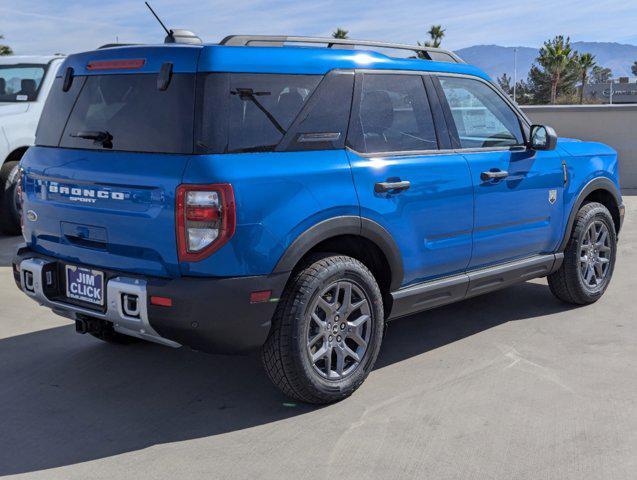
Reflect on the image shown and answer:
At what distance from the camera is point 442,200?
438 cm

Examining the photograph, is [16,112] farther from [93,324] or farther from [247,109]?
[247,109]

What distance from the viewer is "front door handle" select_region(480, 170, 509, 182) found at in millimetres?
4652

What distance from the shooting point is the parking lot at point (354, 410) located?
11.0 feet

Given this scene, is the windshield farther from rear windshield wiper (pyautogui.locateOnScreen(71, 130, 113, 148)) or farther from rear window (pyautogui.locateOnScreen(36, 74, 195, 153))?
rear windshield wiper (pyautogui.locateOnScreen(71, 130, 113, 148))

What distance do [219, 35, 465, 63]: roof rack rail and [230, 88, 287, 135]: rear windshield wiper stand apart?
0.83 ft

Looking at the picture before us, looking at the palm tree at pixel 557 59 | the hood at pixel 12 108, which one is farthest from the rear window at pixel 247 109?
the palm tree at pixel 557 59

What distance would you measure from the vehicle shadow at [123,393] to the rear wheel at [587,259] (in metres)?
0.56

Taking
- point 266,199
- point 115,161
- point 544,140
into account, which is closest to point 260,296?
point 266,199

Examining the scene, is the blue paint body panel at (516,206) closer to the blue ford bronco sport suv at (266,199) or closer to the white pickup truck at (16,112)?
the blue ford bronco sport suv at (266,199)

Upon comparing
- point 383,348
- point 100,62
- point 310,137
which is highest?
point 100,62

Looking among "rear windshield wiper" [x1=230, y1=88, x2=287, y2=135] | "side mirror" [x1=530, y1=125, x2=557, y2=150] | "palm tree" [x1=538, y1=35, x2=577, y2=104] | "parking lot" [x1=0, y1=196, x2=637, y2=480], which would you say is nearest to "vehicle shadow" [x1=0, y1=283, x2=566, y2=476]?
"parking lot" [x1=0, y1=196, x2=637, y2=480]

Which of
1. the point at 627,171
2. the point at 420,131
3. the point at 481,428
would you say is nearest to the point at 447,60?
the point at 420,131

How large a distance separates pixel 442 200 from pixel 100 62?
1993 mm

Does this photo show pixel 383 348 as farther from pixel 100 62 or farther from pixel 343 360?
pixel 100 62
